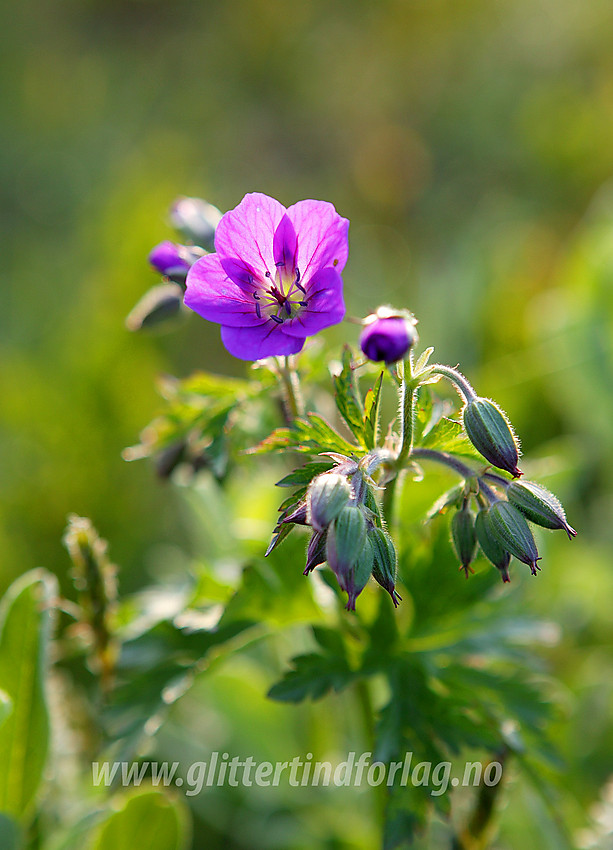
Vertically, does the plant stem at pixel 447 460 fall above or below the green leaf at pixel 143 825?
above

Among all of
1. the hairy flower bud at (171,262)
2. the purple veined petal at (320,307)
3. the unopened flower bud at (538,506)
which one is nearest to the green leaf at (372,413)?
the purple veined petal at (320,307)

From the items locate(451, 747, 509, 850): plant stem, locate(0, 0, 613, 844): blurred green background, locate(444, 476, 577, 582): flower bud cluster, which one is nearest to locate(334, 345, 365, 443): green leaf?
locate(444, 476, 577, 582): flower bud cluster

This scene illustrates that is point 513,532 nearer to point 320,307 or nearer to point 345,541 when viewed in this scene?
point 345,541

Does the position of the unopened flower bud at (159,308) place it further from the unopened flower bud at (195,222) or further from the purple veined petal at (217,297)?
the purple veined petal at (217,297)

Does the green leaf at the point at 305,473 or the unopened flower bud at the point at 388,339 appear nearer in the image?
the unopened flower bud at the point at 388,339

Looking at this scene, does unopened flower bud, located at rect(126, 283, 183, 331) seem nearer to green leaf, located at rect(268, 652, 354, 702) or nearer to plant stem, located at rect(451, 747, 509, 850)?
green leaf, located at rect(268, 652, 354, 702)

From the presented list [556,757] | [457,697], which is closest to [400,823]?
[457,697]

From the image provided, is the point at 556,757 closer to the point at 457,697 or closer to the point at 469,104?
the point at 457,697

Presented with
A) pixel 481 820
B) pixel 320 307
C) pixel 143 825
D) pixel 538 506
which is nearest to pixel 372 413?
pixel 320 307

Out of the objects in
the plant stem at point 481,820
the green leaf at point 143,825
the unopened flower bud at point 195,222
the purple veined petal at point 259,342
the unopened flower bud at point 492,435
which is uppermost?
the unopened flower bud at point 195,222
